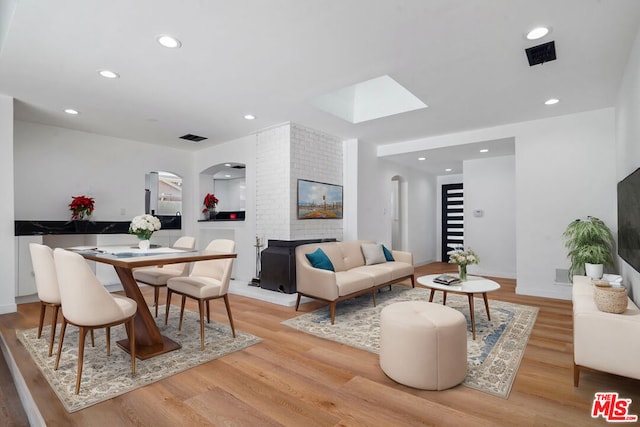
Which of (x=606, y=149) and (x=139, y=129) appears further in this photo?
(x=139, y=129)

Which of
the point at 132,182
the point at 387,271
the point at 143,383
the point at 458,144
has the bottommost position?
the point at 143,383

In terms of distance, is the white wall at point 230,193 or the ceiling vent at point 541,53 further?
the white wall at point 230,193

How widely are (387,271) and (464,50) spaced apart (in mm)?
2915

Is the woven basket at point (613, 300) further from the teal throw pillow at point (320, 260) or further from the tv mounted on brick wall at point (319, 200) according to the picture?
the tv mounted on brick wall at point (319, 200)

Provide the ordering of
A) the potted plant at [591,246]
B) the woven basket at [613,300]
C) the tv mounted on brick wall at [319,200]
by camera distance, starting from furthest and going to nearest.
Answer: the tv mounted on brick wall at [319,200] < the potted plant at [591,246] < the woven basket at [613,300]

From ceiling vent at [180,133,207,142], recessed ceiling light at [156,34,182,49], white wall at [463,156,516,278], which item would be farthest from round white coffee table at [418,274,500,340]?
ceiling vent at [180,133,207,142]

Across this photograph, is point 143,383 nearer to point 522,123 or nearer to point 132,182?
point 132,182

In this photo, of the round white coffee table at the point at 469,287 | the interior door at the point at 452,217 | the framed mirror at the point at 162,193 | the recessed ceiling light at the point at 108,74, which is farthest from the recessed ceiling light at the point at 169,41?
the interior door at the point at 452,217

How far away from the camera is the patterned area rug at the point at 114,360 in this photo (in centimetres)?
231

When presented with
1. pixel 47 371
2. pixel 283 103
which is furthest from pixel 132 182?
pixel 47 371

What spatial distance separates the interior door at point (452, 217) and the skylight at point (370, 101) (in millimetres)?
5112

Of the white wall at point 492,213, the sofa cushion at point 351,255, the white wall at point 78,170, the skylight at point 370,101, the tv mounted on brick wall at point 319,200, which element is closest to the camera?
the skylight at point 370,101

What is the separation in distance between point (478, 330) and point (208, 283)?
2856 millimetres

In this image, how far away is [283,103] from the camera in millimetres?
4297
